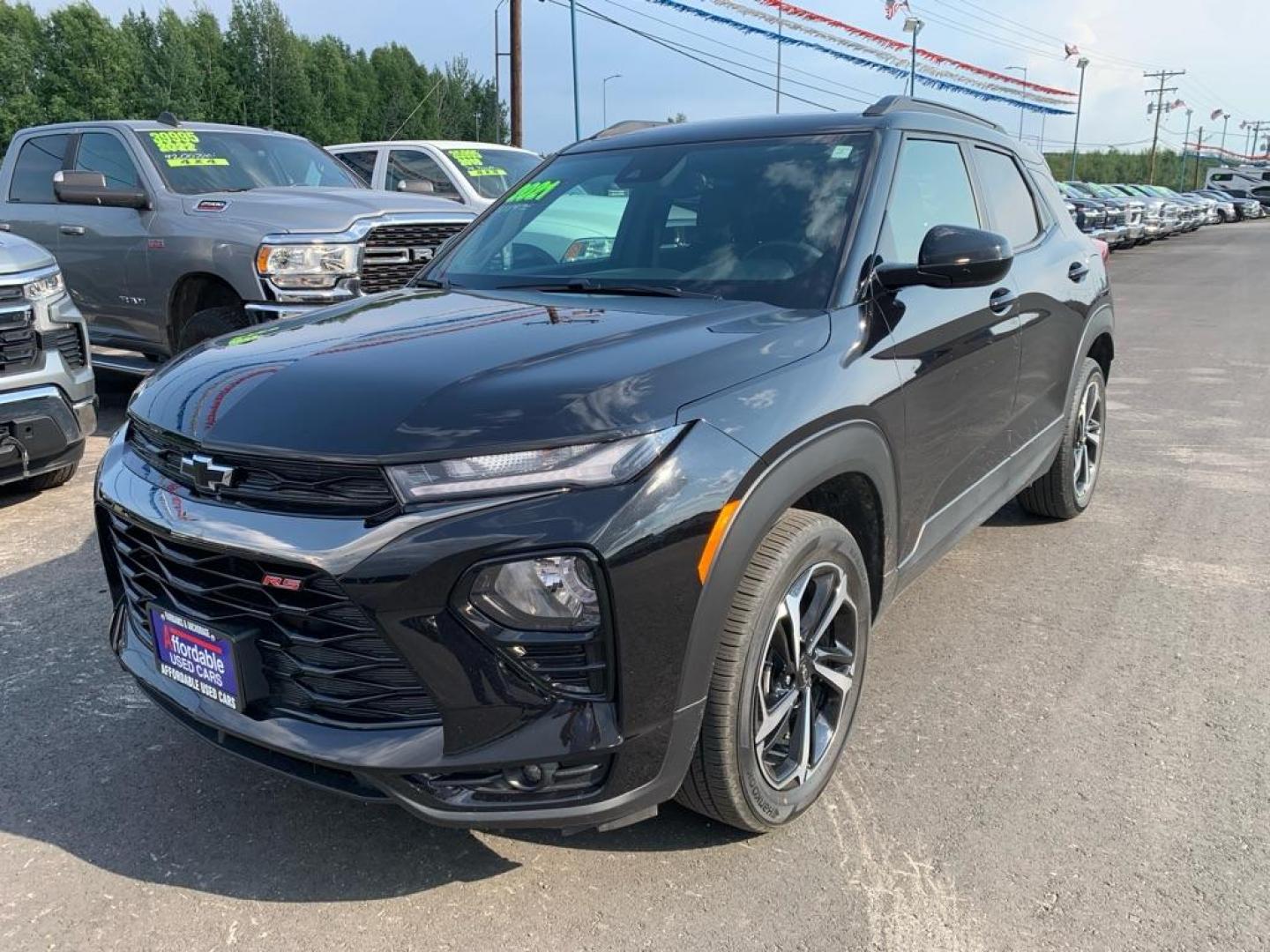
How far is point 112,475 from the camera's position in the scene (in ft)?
8.80

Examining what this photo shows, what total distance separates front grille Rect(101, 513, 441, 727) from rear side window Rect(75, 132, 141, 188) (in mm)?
6106

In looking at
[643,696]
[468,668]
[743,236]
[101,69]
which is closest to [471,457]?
[468,668]

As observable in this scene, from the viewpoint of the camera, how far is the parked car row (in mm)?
24672

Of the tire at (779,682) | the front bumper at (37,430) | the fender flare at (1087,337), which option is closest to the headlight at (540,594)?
the tire at (779,682)

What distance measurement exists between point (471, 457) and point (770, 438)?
712mm

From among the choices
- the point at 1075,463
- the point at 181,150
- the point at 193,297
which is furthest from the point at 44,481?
the point at 1075,463

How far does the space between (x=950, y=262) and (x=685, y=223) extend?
2.96ft

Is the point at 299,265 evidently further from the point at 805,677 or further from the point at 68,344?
the point at 805,677

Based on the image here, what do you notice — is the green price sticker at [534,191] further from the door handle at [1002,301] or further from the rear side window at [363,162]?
the rear side window at [363,162]

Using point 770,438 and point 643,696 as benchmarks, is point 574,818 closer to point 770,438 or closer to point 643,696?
point 643,696

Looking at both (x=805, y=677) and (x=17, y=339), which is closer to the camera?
(x=805, y=677)

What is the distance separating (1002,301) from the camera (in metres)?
3.74

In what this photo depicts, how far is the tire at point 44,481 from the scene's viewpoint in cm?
576

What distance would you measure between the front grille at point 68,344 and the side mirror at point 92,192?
1701 mm
